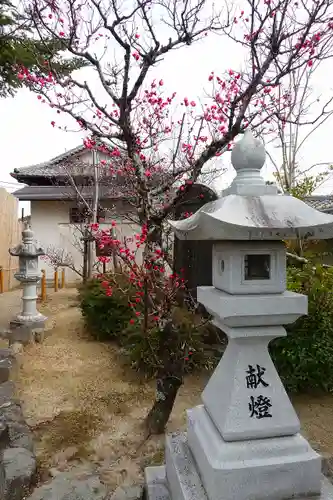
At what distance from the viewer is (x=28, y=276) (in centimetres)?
709

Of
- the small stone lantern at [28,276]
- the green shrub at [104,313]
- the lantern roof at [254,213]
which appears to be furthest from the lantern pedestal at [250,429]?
the small stone lantern at [28,276]

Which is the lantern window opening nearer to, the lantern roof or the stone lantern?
the stone lantern

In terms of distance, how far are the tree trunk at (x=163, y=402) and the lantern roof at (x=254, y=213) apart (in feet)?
6.34

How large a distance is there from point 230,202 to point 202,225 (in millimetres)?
231

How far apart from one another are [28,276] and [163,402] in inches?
185

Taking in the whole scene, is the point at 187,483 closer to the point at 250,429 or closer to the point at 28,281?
the point at 250,429

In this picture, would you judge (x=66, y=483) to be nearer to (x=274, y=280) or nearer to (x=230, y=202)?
(x=274, y=280)

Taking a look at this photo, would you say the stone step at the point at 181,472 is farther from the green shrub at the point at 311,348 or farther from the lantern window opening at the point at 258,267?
the green shrub at the point at 311,348

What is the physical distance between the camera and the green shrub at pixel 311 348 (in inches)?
170

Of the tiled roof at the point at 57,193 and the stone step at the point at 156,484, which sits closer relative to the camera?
the stone step at the point at 156,484

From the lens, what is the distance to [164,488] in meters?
2.53

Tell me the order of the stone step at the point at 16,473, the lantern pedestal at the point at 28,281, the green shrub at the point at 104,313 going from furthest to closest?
the lantern pedestal at the point at 28,281, the green shrub at the point at 104,313, the stone step at the point at 16,473

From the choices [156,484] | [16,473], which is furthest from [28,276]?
[156,484]

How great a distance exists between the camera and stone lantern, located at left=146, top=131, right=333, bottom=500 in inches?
76.3
